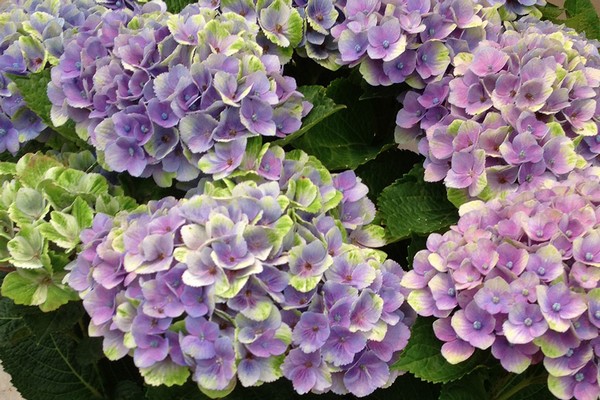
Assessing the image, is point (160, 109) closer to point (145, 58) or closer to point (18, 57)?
point (145, 58)

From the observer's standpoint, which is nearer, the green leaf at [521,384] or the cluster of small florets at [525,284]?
the cluster of small florets at [525,284]

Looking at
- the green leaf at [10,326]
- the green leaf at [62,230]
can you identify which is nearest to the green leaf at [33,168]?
the green leaf at [62,230]

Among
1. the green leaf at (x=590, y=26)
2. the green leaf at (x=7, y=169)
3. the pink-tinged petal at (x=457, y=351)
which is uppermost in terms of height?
the green leaf at (x=7, y=169)

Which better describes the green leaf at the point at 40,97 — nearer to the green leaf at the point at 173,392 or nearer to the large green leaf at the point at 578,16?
the green leaf at the point at 173,392

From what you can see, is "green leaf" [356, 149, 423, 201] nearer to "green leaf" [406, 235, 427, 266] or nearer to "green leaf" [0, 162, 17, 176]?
"green leaf" [406, 235, 427, 266]

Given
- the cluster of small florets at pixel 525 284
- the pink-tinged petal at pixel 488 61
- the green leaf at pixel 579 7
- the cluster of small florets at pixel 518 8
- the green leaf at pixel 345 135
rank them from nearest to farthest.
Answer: the cluster of small florets at pixel 525 284
the pink-tinged petal at pixel 488 61
the green leaf at pixel 345 135
the cluster of small florets at pixel 518 8
the green leaf at pixel 579 7

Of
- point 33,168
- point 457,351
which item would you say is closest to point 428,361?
point 457,351

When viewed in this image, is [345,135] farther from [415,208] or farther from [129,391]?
[129,391]
